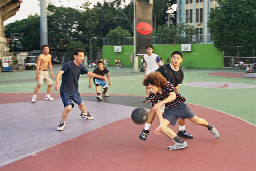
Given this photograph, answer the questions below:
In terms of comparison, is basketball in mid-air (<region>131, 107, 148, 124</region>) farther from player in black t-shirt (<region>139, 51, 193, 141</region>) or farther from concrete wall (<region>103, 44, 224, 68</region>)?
concrete wall (<region>103, 44, 224, 68</region>)

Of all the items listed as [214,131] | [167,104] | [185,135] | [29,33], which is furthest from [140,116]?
[29,33]

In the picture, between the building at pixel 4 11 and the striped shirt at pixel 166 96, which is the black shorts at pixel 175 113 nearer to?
the striped shirt at pixel 166 96

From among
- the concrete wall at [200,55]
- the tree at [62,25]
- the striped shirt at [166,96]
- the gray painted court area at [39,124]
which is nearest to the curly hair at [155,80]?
the striped shirt at [166,96]

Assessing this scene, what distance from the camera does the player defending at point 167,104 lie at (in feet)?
17.9

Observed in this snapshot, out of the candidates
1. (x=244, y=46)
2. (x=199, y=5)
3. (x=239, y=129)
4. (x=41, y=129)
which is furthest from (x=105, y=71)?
(x=199, y=5)

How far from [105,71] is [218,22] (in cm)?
3181

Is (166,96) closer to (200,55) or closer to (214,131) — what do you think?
(214,131)

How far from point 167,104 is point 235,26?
120ft

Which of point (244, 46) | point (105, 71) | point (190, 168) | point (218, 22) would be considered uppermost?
point (218, 22)

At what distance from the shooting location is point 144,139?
6.22 meters

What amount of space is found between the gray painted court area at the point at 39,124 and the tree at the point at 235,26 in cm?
3126

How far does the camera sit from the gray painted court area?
6.21 metres

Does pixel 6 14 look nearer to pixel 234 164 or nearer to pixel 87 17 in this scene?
pixel 87 17

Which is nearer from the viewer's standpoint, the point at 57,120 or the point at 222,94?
the point at 57,120
